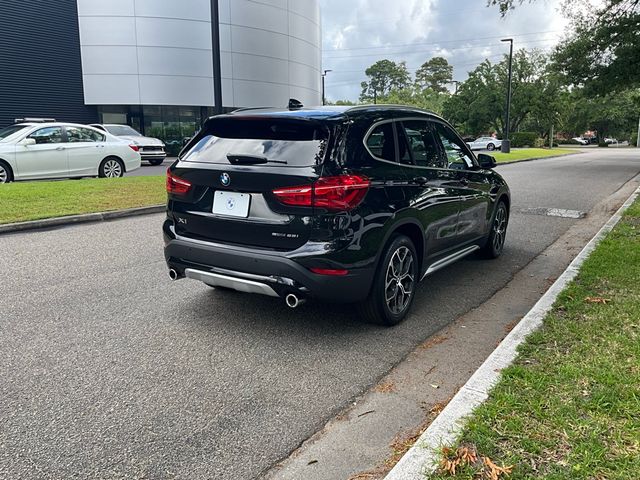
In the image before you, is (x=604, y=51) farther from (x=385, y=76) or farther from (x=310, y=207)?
(x=385, y=76)

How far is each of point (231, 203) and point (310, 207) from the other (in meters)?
0.68

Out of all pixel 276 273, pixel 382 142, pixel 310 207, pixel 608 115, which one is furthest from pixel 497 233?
pixel 608 115

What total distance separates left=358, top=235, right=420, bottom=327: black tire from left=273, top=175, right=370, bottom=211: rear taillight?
0.65m

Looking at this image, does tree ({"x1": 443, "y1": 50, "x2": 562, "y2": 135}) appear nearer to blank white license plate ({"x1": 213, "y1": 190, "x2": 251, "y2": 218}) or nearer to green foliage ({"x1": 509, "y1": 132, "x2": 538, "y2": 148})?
green foliage ({"x1": 509, "y1": 132, "x2": 538, "y2": 148})

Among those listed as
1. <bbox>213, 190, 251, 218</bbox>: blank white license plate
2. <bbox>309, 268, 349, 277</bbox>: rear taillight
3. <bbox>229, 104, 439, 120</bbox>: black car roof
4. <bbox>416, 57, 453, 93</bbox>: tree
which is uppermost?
<bbox>416, 57, 453, 93</bbox>: tree

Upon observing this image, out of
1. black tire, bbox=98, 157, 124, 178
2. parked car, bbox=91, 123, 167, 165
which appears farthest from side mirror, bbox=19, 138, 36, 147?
parked car, bbox=91, 123, 167, 165

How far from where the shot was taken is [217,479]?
2596 millimetres

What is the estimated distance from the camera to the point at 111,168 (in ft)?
47.9

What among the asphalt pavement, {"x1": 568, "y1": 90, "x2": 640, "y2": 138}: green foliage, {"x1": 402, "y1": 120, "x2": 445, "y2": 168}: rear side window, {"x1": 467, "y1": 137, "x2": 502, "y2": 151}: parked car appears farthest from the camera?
{"x1": 568, "y1": 90, "x2": 640, "y2": 138}: green foliage

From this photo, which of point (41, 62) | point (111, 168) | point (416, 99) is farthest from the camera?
point (416, 99)

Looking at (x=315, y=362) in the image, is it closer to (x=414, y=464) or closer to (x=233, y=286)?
(x=233, y=286)

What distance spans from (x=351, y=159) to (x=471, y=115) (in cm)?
6047

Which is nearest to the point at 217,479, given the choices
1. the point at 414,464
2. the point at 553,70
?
the point at 414,464

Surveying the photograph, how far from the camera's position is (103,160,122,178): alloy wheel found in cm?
1452
